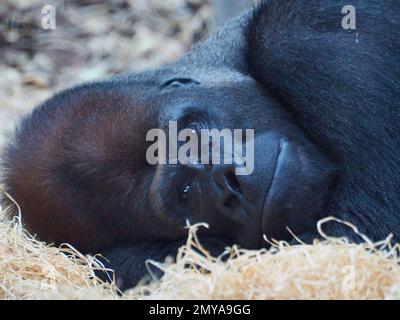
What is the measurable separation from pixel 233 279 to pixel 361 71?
44.0 inches

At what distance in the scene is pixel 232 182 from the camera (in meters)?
2.81

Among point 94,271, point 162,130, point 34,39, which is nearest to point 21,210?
point 94,271

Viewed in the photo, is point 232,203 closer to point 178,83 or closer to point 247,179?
point 247,179

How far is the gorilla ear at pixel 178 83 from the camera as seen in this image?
10.5 feet

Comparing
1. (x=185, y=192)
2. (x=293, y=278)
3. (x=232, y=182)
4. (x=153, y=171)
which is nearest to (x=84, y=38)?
(x=153, y=171)

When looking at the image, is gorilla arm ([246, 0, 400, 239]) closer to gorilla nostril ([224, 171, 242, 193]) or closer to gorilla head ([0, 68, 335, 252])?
gorilla head ([0, 68, 335, 252])

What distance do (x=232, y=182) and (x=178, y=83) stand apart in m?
0.56

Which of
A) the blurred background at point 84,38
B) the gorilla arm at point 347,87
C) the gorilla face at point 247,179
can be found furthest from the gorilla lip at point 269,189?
the blurred background at point 84,38

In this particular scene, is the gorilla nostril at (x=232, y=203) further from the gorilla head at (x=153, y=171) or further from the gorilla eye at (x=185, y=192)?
the gorilla eye at (x=185, y=192)

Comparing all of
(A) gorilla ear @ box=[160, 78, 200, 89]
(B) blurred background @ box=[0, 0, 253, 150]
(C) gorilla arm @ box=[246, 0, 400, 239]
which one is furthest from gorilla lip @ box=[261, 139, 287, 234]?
(B) blurred background @ box=[0, 0, 253, 150]

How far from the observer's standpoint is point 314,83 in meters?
3.05

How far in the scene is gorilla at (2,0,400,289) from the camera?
9.41 ft

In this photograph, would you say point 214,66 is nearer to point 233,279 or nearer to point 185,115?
point 185,115

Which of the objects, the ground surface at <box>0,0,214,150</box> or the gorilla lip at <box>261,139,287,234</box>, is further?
the ground surface at <box>0,0,214,150</box>
